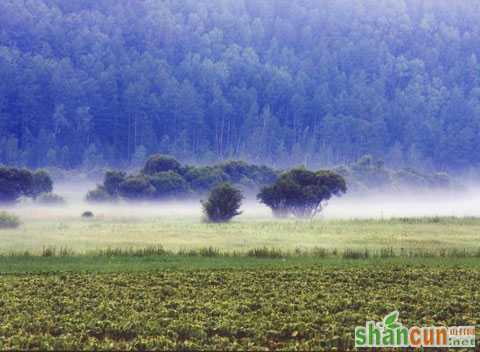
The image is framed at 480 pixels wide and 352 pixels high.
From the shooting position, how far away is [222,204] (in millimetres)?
68938

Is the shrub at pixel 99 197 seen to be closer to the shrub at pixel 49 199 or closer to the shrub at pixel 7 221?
the shrub at pixel 49 199

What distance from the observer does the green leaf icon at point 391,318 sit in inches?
774

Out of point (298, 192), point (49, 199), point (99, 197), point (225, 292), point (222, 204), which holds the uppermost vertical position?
point (99, 197)

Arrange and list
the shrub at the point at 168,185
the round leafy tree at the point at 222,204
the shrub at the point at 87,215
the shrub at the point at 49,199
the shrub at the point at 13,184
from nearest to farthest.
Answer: the round leafy tree at the point at 222,204, the shrub at the point at 87,215, the shrub at the point at 13,184, the shrub at the point at 49,199, the shrub at the point at 168,185

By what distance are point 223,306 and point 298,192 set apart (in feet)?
183

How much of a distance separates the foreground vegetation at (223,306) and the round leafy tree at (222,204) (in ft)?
125

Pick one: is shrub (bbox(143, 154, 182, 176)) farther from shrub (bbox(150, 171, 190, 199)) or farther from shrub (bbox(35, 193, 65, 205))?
shrub (bbox(35, 193, 65, 205))

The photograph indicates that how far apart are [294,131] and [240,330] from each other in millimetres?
175653

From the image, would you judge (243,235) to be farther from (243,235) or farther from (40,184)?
(40,184)

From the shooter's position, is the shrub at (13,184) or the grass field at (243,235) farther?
the shrub at (13,184)

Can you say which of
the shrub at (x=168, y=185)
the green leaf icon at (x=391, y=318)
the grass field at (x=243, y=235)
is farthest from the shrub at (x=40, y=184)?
the green leaf icon at (x=391, y=318)
